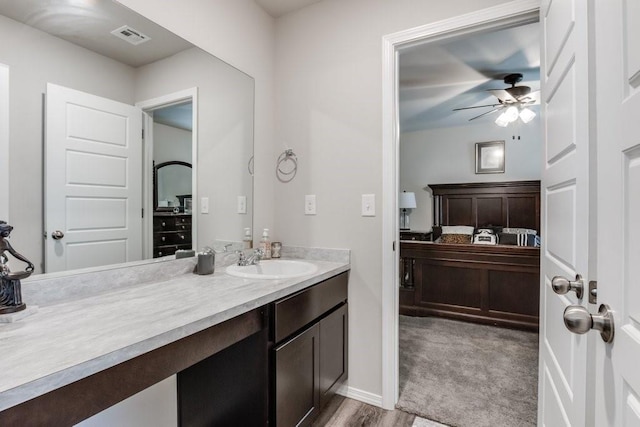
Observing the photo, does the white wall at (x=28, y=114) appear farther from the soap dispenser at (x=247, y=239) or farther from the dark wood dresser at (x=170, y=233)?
the soap dispenser at (x=247, y=239)

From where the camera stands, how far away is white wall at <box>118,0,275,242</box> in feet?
5.13

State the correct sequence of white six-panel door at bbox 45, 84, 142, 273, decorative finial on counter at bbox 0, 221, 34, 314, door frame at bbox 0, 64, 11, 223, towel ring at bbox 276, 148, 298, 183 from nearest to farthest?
decorative finial on counter at bbox 0, 221, 34, 314, door frame at bbox 0, 64, 11, 223, white six-panel door at bbox 45, 84, 142, 273, towel ring at bbox 276, 148, 298, 183

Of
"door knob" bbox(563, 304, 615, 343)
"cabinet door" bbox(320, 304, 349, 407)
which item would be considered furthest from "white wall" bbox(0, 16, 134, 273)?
"door knob" bbox(563, 304, 615, 343)

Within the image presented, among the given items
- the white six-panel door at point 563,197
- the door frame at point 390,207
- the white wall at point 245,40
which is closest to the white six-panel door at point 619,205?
the white six-panel door at point 563,197

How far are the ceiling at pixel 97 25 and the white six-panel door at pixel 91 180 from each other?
21 cm

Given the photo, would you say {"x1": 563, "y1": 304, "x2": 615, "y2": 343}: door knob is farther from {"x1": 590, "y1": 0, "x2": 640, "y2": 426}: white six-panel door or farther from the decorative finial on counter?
the decorative finial on counter

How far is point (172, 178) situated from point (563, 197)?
1587 mm

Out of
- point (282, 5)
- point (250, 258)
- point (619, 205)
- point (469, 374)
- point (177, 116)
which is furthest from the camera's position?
point (469, 374)

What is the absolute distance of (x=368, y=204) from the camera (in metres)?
1.89

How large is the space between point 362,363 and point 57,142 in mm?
1822

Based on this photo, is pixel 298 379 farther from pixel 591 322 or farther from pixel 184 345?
pixel 591 322

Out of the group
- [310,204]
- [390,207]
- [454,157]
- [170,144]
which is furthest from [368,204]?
[454,157]

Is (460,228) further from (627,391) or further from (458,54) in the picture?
(627,391)

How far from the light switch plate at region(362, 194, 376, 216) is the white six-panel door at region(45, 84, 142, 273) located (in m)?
1.16
